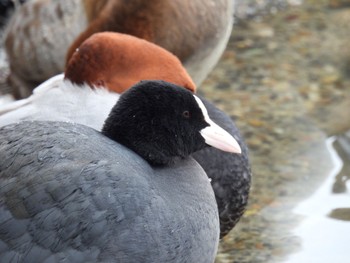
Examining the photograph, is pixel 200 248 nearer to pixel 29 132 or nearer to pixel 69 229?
pixel 69 229

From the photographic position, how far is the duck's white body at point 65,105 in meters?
4.01

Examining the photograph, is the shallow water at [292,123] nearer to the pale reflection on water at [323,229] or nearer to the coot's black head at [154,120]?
the pale reflection on water at [323,229]

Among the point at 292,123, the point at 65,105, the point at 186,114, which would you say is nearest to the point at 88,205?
the point at 186,114

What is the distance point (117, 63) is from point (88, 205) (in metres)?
1.10

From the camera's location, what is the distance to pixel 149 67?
162 inches

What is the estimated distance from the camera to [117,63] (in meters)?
4.08

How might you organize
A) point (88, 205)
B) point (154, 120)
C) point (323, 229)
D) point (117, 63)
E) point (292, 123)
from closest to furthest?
point (88, 205), point (154, 120), point (117, 63), point (323, 229), point (292, 123)

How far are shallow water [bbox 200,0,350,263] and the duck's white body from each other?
3.09 feet

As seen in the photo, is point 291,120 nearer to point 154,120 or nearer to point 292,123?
point 292,123

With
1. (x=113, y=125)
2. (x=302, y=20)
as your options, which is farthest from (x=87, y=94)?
(x=302, y=20)

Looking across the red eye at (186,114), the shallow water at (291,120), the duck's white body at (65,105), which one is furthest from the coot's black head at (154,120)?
the shallow water at (291,120)

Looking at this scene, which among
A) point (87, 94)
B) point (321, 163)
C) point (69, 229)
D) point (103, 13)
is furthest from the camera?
point (321, 163)

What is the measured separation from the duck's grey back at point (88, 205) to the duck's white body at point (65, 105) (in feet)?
2.02

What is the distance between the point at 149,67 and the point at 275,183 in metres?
1.31
